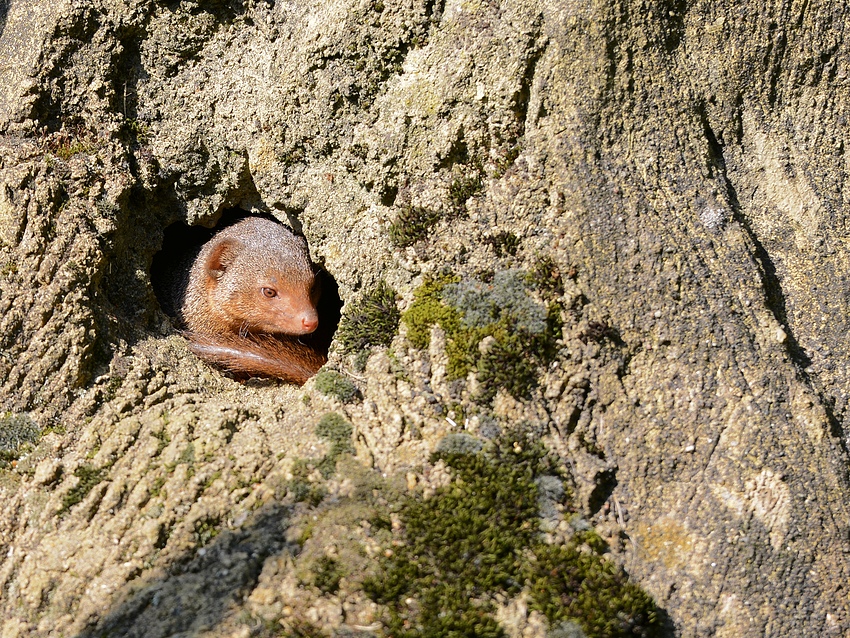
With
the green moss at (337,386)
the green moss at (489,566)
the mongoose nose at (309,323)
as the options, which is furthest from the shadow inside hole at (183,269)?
the green moss at (489,566)

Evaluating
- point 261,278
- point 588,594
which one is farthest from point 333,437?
point 261,278

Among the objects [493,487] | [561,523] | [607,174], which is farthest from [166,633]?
[607,174]

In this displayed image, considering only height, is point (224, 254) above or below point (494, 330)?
below

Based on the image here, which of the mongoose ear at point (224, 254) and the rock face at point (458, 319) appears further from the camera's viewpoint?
the mongoose ear at point (224, 254)

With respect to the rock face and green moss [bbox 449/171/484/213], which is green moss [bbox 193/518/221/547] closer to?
the rock face

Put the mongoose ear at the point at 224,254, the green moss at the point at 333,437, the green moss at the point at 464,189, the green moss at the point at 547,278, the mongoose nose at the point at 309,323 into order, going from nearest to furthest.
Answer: the green moss at the point at 333,437
the green moss at the point at 547,278
the green moss at the point at 464,189
the mongoose nose at the point at 309,323
the mongoose ear at the point at 224,254

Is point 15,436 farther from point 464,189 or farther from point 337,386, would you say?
point 464,189

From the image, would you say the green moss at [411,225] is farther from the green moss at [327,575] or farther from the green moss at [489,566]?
the green moss at [327,575]
